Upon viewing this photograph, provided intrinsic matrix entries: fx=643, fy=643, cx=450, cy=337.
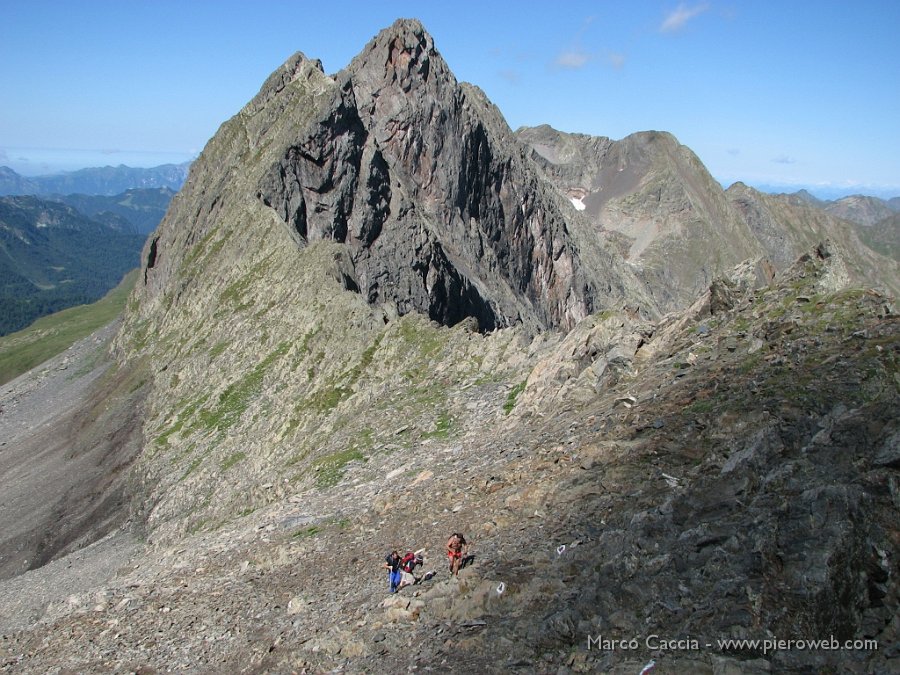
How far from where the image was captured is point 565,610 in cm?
1475

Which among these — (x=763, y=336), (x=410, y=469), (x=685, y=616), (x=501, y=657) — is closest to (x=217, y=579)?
(x=410, y=469)

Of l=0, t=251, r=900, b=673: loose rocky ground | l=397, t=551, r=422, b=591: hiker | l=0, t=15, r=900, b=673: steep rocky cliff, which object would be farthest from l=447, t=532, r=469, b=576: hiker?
l=397, t=551, r=422, b=591: hiker

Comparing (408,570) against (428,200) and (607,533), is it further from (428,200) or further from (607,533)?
(428,200)

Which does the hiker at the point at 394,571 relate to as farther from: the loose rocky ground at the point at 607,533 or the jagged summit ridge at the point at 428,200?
the jagged summit ridge at the point at 428,200

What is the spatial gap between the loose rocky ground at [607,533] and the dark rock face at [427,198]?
43.0 metres

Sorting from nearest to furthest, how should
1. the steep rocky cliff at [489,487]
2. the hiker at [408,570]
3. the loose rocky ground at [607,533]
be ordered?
the loose rocky ground at [607,533]
the steep rocky cliff at [489,487]
the hiker at [408,570]

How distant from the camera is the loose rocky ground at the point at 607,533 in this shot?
41.1ft

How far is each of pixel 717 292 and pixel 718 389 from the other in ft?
32.8

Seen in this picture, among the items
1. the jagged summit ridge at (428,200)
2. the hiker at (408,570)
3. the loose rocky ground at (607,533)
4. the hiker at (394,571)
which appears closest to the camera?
the loose rocky ground at (607,533)

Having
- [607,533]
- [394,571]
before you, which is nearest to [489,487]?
[394,571]

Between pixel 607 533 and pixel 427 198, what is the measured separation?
90.5 m

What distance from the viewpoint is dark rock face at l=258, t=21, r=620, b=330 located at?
3002 inches

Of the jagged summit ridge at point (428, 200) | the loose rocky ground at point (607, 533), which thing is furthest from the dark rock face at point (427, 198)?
the loose rocky ground at point (607, 533)

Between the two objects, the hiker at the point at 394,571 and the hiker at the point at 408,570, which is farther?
the hiker at the point at 408,570
